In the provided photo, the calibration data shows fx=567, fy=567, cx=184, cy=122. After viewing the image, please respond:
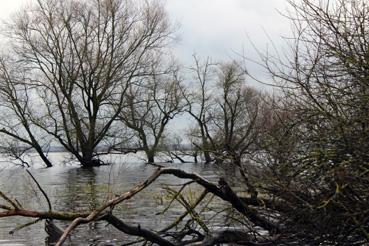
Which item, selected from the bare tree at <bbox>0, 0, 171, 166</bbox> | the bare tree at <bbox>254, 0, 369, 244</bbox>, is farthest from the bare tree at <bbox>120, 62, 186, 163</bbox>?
the bare tree at <bbox>254, 0, 369, 244</bbox>

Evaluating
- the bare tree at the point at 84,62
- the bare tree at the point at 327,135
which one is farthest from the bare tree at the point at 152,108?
the bare tree at the point at 327,135

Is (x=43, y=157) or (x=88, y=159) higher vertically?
(x=43, y=157)

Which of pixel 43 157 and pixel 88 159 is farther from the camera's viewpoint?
pixel 43 157

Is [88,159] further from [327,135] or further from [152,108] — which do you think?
[327,135]

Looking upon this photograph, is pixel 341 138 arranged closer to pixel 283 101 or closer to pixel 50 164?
pixel 283 101

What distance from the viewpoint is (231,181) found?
8641mm

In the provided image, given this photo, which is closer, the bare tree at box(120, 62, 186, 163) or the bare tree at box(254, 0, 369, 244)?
the bare tree at box(254, 0, 369, 244)

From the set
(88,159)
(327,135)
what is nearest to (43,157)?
(88,159)

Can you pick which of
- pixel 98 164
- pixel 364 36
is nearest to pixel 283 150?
pixel 364 36

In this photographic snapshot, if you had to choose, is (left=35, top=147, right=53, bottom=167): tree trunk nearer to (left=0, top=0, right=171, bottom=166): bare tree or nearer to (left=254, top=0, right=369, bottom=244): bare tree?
(left=0, top=0, right=171, bottom=166): bare tree

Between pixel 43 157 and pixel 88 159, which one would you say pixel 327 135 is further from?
pixel 43 157

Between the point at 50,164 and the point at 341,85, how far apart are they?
4284 centimetres

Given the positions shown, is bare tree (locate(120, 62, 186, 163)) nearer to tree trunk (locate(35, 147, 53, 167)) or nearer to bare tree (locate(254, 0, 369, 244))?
tree trunk (locate(35, 147, 53, 167))

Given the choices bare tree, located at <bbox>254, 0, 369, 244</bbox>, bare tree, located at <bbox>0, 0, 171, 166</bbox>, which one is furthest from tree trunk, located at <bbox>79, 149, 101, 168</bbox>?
bare tree, located at <bbox>254, 0, 369, 244</bbox>
